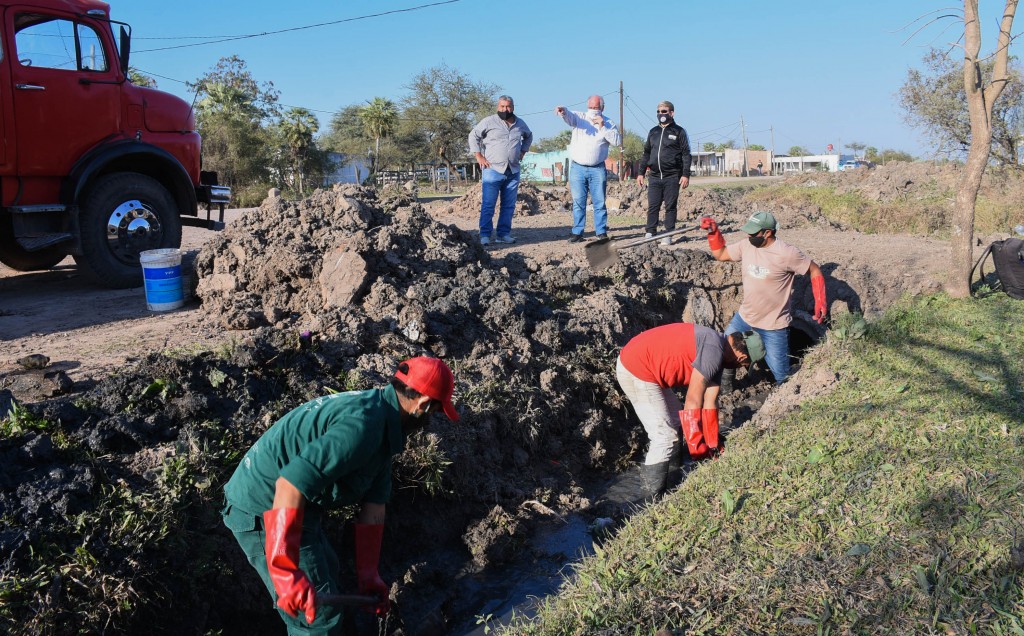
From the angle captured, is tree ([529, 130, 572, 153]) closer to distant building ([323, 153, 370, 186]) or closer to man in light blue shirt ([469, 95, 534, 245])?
distant building ([323, 153, 370, 186])

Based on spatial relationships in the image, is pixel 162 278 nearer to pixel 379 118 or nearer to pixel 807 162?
pixel 379 118

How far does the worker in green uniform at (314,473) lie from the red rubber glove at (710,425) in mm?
2302

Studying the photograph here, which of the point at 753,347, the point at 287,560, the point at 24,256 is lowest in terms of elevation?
the point at 287,560

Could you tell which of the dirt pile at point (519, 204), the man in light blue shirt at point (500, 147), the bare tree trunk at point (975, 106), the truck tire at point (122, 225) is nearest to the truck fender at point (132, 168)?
the truck tire at point (122, 225)

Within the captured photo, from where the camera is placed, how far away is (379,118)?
40219mm

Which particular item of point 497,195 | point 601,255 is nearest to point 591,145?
point 497,195

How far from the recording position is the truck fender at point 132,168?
Result: 7035 mm

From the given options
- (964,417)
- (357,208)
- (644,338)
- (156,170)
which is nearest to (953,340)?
(964,417)

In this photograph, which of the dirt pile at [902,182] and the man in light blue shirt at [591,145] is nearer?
the man in light blue shirt at [591,145]

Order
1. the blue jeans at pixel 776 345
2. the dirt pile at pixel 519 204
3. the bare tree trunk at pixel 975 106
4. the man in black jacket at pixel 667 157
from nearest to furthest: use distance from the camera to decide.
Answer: the blue jeans at pixel 776 345
the bare tree trunk at pixel 975 106
the man in black jacket at pixel 667 157
the dirt pile at pixel 519 204

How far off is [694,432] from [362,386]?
2.27 meters

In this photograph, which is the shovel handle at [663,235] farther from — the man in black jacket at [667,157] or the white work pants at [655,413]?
the white work pants at [655,413]

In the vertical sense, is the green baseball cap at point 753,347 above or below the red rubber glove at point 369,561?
above

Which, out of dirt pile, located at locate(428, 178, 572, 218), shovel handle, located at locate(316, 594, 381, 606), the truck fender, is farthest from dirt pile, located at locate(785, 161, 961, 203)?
shovel handle, located at locate(316, 594, 381, 606)
